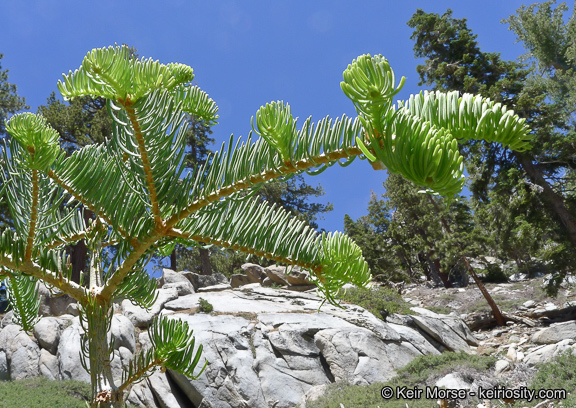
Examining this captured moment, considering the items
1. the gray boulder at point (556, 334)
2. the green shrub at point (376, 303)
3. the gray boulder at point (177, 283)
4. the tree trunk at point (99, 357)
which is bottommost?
the gray boulder at point (556, 334)

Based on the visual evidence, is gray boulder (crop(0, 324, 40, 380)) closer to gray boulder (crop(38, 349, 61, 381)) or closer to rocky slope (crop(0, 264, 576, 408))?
rocky slope (crop(0, 264, 576, 408))

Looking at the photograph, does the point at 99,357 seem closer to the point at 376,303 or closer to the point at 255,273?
the point at 376,303

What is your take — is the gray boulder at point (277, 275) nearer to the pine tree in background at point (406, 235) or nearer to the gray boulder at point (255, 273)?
the gray boulder at point (255, 273)

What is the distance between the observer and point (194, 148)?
29453 mm

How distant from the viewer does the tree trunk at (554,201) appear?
15820 mm

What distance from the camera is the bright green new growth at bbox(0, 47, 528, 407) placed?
760mm

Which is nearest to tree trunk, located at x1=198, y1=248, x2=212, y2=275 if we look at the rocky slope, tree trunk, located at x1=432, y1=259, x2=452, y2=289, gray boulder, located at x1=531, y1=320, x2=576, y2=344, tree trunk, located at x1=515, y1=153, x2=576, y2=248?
the rocky slope

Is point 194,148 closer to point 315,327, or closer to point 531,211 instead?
point 315,327

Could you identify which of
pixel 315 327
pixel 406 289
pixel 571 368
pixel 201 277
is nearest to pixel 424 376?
pixel 571 368

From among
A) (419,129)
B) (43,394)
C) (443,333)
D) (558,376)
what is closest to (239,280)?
(443,333)

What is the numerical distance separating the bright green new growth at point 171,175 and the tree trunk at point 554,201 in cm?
1789

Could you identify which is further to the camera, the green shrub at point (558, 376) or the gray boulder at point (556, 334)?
the gray boulder at point (556, 334)

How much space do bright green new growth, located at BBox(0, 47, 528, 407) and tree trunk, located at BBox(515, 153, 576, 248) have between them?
17886mm

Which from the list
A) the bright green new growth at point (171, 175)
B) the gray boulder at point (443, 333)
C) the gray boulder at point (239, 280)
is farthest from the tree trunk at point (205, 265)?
the bright green new growth at point (171, 175)
